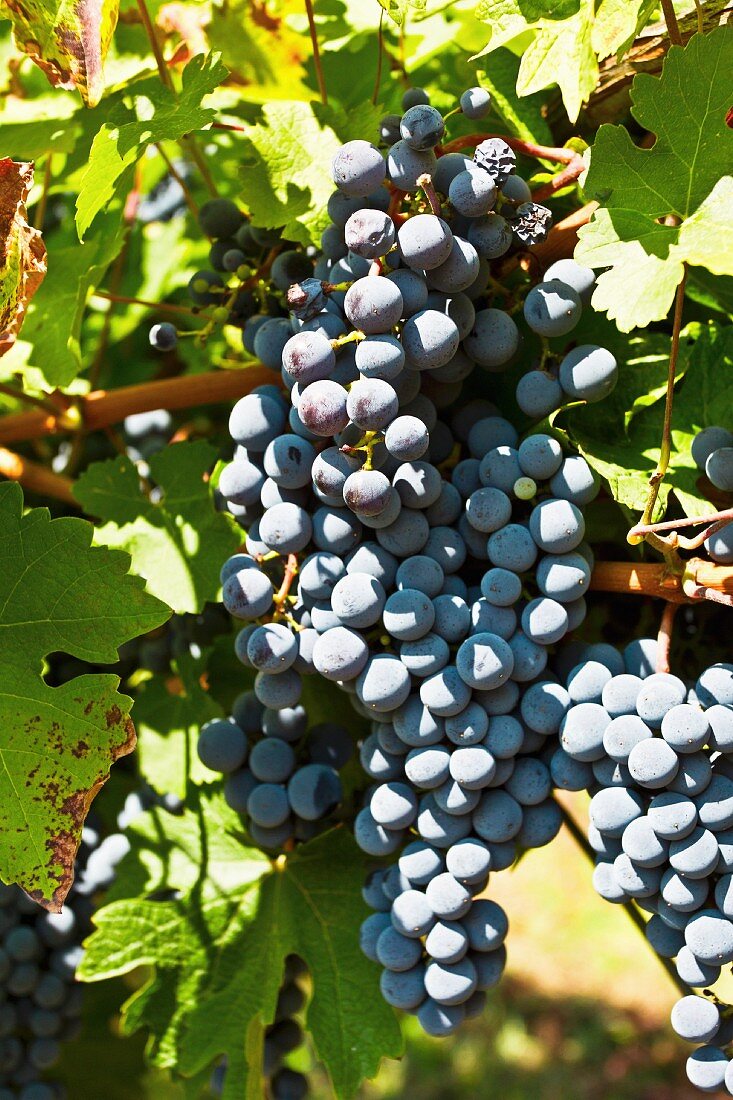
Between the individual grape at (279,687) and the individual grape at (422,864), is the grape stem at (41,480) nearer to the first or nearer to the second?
the individual grape at (279,687)

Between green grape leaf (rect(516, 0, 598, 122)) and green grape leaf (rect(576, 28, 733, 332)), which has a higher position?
green grape leaf (rect(516, 0, 598, 122))

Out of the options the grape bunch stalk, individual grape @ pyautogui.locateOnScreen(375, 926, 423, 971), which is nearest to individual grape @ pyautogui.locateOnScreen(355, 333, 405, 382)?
the grape bunch stalk

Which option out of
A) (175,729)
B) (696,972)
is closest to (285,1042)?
(175,729)

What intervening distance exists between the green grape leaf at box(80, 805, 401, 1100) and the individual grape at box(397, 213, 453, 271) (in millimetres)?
537

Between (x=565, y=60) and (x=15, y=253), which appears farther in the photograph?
(x=15, y=253)

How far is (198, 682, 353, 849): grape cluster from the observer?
92 cm

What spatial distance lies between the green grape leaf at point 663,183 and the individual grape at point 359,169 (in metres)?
0.15

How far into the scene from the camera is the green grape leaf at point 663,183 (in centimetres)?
69

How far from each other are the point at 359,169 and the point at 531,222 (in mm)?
131

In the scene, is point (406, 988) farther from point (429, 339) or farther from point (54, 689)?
point (429, 339)

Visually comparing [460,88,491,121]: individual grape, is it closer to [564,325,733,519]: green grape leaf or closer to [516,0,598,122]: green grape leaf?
[516,0,598,122]: green grape leaf

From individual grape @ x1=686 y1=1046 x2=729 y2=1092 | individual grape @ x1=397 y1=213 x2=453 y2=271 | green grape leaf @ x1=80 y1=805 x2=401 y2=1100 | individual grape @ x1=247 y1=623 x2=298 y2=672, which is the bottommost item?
green grape leaf @ x1=80 y1=805 x2=401 y2=1100

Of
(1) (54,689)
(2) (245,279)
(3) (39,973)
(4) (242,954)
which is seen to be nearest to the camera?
(1) (54,689)

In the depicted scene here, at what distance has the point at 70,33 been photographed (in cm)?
81
